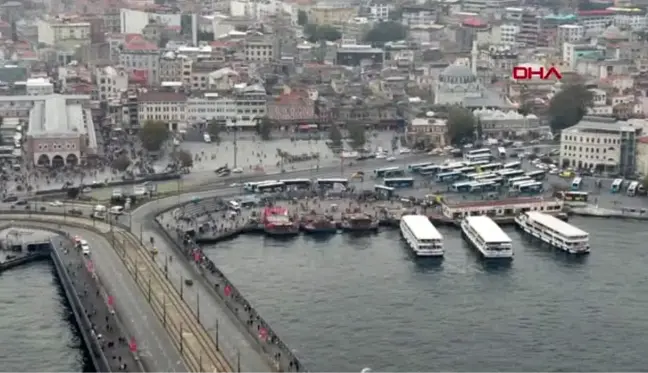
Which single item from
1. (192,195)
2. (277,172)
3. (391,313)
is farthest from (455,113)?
(391,313)

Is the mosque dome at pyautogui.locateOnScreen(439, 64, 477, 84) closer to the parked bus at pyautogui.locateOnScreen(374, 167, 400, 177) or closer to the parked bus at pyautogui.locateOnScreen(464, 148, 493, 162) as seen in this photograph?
the parked bus at pyautogui.locateOnScreen(464, 148, 493, 162)

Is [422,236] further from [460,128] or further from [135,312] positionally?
[460,128]

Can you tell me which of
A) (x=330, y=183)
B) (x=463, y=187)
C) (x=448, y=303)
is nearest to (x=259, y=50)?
(x=330, y=183)

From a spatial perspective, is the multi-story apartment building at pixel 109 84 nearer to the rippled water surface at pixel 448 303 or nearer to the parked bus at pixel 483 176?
the parked bus at pixel 483 176

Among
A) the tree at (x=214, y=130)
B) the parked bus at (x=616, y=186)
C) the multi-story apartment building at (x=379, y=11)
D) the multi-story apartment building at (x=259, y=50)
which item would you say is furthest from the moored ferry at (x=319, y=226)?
the multi-story apartment building at (x=379, y=11)

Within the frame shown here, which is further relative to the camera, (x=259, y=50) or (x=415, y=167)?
(x=259, y=50)

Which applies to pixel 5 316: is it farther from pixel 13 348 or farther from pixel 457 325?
pixel 457 325
